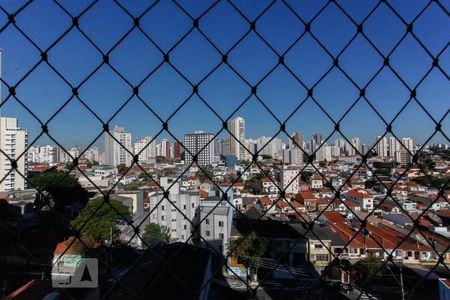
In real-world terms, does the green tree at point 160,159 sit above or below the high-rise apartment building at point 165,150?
below

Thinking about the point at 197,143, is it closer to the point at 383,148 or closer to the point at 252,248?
the point at 252,248

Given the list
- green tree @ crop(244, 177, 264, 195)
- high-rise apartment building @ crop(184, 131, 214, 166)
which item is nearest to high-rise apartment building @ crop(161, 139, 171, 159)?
green tree @ crop(244, 177, 264, 195)

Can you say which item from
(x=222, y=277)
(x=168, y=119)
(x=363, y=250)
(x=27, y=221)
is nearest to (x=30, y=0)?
(x=168, y=119)

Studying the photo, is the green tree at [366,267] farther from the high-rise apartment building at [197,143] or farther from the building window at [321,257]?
the high-rise apartment building at [197,143]

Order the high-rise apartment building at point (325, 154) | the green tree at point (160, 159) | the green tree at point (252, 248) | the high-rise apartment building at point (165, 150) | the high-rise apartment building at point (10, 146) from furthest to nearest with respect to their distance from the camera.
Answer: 1. the high-rise apartment building at point (325, 154)
2. the high-rise apartment building at point (165, 150)
3. the green tree at point (160, 159)
4. the green tree at point (252, 248)
5. the high-rise apartment building at point (10, 146)

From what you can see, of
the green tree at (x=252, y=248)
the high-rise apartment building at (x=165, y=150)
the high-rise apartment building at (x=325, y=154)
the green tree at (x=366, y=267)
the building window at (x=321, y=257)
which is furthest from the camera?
the high-rise apartment building at (x=325, y=154)

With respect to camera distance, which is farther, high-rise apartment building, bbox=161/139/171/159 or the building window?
high-rise apartment building, bbox=161/139/171/159

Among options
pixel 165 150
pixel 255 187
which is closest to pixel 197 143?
pixel 255 187

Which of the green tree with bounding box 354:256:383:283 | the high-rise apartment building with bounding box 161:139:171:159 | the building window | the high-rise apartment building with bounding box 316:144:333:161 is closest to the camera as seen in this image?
the green tree with bounding box 354:256:383:283

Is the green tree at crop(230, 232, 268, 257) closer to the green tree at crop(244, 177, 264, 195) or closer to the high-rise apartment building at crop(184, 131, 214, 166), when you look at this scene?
the high-rise apartment building at crop(184, 131, 214, 166)

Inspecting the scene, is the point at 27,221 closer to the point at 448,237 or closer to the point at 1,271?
the point at 1,271

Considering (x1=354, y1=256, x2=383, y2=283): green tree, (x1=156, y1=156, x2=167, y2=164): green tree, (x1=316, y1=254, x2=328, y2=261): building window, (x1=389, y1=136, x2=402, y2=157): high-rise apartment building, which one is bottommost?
(x1=316, y1=254, x2=328, y2=261): building window

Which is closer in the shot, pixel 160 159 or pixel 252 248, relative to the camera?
pixel 252 248

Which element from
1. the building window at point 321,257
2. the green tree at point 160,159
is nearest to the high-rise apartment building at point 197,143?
the building window at point 321,257
